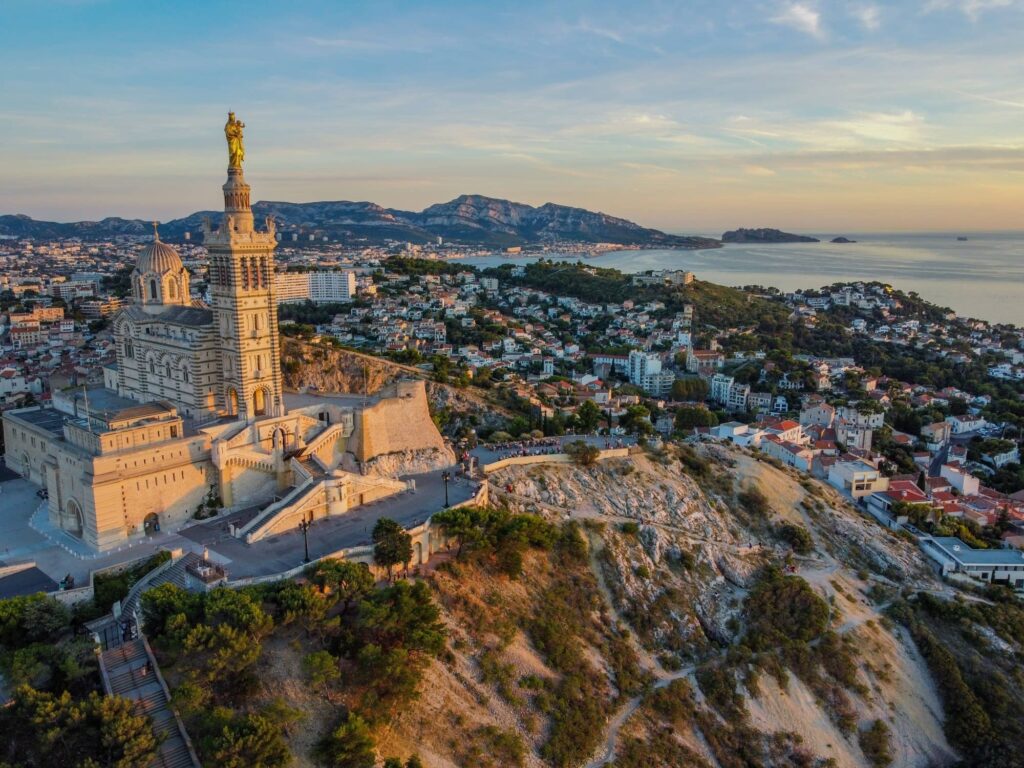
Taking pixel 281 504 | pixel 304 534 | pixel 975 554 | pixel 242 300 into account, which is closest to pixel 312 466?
pixel 281 504

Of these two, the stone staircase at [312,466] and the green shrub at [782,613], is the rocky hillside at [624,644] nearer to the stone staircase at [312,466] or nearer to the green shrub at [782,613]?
the green shrub at [782,613]

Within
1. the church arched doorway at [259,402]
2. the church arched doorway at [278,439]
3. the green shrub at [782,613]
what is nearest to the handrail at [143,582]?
the church arched doorway at [278,439]

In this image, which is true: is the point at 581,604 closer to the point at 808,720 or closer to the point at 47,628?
the point at 808,720

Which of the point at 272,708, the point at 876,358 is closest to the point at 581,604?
the point at 272,708

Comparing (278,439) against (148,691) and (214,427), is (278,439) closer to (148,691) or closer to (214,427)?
(214,427)

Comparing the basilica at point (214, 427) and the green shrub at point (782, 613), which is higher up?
the basilica at point (214, 427)

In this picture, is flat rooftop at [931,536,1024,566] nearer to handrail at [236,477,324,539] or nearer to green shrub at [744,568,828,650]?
green shrub at [744,568,828,650]
